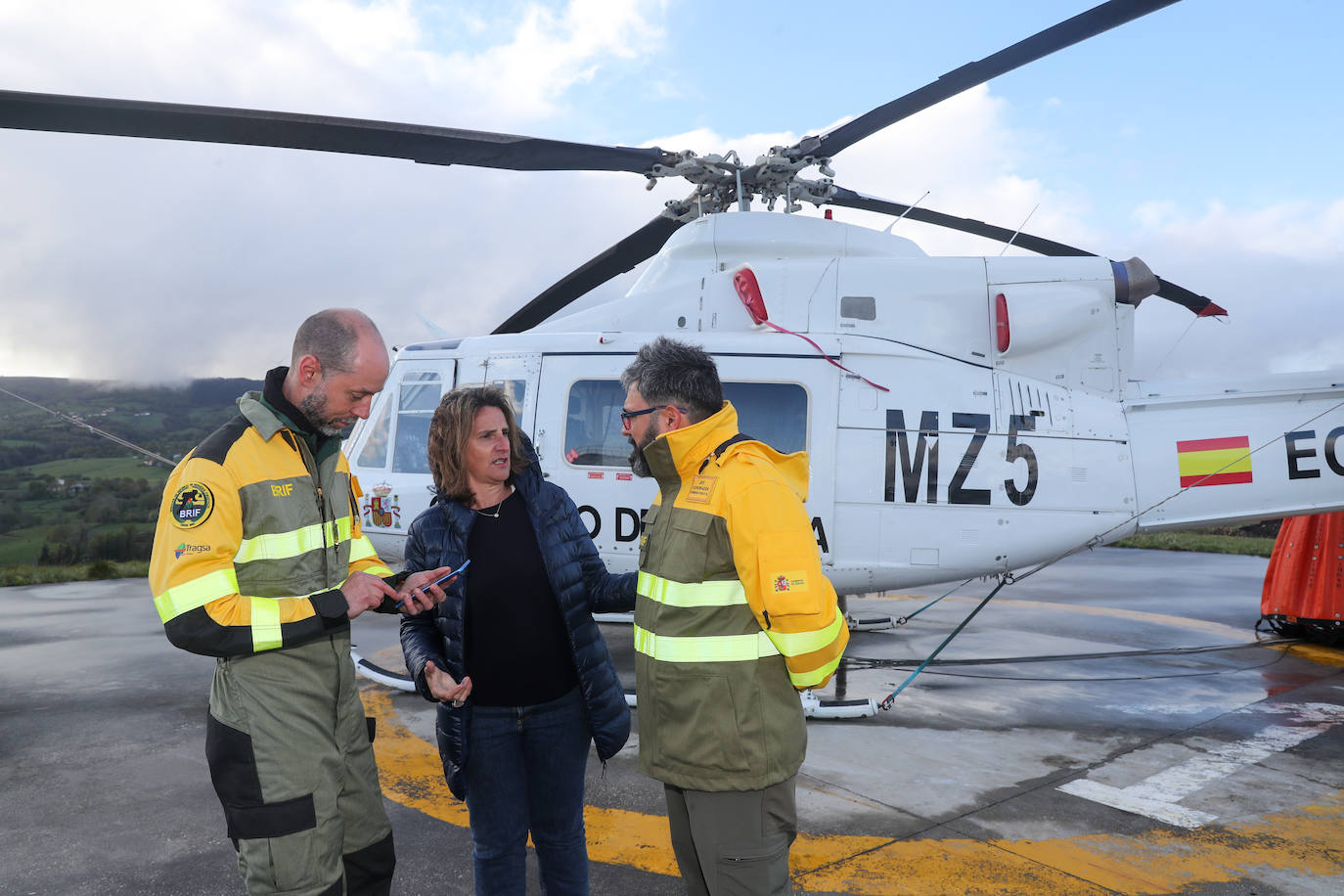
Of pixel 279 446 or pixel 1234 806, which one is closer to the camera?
pixel 279 446

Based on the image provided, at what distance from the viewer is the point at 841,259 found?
20.3 feet

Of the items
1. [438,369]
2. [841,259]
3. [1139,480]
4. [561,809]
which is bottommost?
[561,809]

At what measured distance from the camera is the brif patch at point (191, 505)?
1.96m

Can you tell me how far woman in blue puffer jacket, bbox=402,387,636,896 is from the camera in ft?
8.09

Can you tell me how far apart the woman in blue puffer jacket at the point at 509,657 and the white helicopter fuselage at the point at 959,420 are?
10.3 feet

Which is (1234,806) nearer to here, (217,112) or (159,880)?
(159,880)

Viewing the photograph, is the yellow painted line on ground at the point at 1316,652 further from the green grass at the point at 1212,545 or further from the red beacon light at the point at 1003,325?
the green grass at the point at 1212,545

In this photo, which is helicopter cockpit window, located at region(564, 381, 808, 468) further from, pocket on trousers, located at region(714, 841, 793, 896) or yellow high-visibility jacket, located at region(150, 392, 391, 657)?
pocket on trousers, located at region(714, 841, 793, 896)

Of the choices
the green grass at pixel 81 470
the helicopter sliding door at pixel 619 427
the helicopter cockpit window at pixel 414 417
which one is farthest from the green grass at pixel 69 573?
the helicopter sliding door at pixel 619 427

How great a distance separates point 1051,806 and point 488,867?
9.64ft

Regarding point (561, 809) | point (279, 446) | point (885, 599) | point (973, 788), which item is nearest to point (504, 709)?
point (561, 809)

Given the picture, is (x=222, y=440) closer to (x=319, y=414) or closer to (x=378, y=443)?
(x=319, y=414)

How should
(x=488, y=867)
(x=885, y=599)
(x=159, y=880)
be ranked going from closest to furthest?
1. (x=488, y=867)
2. (x=159, y=880)
3. (x=885, y=599)

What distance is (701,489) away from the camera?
211 centimetres
